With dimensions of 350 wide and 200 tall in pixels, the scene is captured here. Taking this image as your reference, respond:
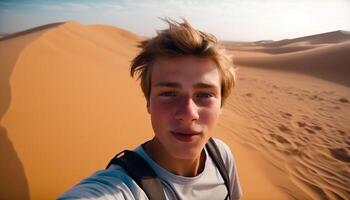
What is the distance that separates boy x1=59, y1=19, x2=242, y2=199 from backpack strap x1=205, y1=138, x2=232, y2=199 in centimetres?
3

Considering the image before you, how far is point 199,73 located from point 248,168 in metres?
3.50

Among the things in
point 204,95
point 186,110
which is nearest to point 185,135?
point 186,110

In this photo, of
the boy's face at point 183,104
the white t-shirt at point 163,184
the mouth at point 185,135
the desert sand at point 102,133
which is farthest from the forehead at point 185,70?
the desert sand at point 102,133

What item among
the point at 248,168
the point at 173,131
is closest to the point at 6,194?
the point at 173,131

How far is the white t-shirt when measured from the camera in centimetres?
122

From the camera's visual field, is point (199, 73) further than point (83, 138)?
No

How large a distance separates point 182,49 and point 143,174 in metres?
0.62

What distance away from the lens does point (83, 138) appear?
400 centimetres

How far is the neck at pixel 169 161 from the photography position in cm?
149

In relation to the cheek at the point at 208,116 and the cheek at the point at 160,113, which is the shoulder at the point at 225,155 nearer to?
the cheek at the point at 208,116

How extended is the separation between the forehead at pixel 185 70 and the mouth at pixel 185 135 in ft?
0.78

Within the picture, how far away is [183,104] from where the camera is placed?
1435mm

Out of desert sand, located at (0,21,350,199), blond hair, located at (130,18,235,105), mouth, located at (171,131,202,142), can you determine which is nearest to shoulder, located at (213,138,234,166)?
blond hair, located at (130,18,235,105)

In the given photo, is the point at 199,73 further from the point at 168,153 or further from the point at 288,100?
the point at 288,100
